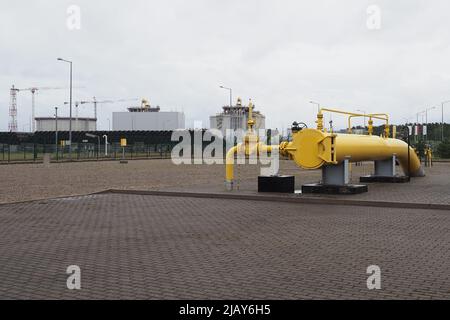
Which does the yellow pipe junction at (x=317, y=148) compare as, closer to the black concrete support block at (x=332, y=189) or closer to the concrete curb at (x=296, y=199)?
the black concrete support block at (x=332, y=189)

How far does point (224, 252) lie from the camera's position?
29.2 ft

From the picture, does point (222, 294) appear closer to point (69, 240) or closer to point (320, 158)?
point (69, 240)

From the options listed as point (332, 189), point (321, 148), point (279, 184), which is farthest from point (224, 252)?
point (332, 189)

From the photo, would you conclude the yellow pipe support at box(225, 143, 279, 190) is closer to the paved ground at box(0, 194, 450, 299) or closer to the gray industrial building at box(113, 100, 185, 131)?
the paved ground at box(0, 194, 450, 299)

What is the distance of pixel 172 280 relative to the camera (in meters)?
7.04

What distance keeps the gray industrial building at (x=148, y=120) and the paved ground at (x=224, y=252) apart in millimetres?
154752

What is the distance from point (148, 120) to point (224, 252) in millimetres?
164287

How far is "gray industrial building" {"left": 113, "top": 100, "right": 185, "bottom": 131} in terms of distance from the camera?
555 ft

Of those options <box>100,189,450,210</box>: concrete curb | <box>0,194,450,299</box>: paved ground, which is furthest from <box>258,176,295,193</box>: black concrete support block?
<box>0,194,450,299</box>: paved ground

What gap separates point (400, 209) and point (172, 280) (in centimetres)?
913

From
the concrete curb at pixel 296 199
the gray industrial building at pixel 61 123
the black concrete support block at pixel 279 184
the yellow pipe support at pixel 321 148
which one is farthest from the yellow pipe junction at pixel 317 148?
the gray industrial building at pixel 61 123

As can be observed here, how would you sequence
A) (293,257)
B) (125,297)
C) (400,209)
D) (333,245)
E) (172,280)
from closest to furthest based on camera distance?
(125,297), (172,280), (293,257), (333,245), (400,209)

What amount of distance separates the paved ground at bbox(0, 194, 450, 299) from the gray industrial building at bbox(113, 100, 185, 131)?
155 m
